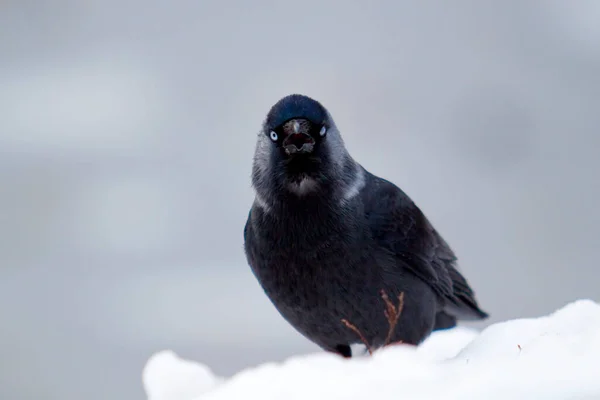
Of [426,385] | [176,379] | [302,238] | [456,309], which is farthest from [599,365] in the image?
[456,309]

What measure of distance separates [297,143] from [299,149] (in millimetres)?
24

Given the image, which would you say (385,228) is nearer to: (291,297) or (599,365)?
(291,297)

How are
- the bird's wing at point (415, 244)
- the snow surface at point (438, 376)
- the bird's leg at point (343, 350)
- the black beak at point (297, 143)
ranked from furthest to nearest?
1. the bird's leg at point (343, 350)
2. the bird's wing at point (415, 244)
3. the black beak at point (297, 143)
4. the snow surface at point (438, 376)

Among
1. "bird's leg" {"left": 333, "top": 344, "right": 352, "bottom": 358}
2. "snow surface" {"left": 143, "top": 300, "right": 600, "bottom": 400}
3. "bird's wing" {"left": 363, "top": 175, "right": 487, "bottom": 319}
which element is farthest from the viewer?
"bird's leg" {"left": 333, "top": 344, "right": 352, "bottom": 358}

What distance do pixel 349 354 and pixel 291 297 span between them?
21.2 inches

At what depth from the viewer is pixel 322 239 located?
240 centimetres

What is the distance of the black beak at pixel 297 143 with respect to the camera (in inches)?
93.2

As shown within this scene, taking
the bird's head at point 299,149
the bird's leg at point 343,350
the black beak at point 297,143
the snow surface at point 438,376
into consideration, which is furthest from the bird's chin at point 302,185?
the snow surface at point 438,376

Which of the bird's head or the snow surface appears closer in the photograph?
the snow surface

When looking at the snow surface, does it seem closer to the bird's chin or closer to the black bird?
the black bird

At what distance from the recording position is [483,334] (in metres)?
1.63

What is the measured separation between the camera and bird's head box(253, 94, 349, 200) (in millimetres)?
2377

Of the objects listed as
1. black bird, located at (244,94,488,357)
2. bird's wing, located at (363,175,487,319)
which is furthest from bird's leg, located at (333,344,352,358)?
bird's wing, located at (363,175,487,319)

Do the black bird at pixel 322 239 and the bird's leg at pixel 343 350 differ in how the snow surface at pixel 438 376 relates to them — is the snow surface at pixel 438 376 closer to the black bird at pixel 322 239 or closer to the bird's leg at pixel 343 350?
the black bird at pixel 322 239
